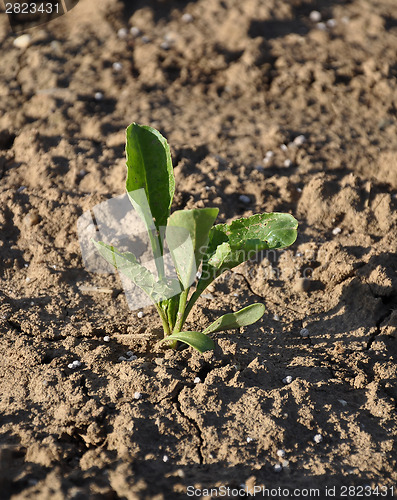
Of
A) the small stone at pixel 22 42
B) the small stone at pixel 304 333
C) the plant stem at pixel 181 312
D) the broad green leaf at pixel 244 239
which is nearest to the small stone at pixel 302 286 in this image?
the small stone at pixel 304 333

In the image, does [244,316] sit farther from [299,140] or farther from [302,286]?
[299,140]

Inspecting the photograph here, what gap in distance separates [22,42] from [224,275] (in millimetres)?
2400

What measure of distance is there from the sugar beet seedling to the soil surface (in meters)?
0.18

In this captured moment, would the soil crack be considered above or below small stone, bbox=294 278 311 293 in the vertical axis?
above

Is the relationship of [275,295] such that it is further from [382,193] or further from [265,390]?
[382,193]

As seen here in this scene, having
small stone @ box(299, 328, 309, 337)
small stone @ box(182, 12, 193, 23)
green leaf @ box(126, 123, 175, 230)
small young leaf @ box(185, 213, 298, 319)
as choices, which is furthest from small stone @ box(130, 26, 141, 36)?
small stone @ box(299, 328, 309, 337)

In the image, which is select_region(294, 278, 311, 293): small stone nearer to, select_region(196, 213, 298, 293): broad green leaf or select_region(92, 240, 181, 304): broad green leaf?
select_region(196, 213, 298, 293): broad green leaf

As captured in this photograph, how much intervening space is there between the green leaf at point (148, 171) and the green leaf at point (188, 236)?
23 centimetres

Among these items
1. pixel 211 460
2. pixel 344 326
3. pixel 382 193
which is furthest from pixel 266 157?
pixel 211 460

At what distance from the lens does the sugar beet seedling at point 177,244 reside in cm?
212

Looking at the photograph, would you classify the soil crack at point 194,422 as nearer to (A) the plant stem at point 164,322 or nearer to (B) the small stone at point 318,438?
(A) the plant stem at point 164,322

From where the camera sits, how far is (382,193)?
3096 mm

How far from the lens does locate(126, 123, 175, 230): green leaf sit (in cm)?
219

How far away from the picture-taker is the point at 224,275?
275 centimetres
